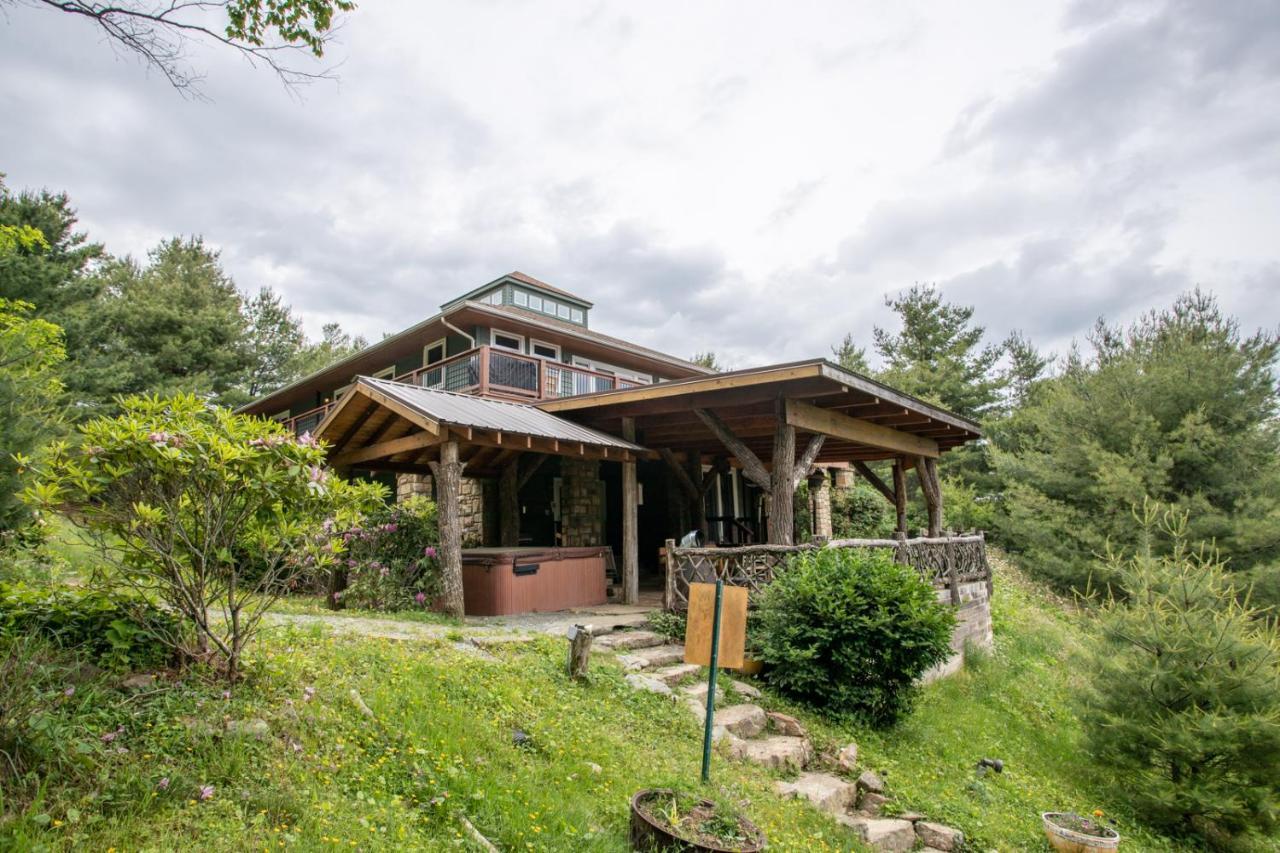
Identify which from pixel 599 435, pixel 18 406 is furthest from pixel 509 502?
pixel 18 406

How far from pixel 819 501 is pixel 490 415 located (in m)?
11.3

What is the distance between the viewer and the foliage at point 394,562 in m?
8.88

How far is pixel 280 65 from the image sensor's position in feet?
13.8

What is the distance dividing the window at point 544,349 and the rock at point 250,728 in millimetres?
13990

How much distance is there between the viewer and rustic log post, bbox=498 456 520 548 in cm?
1125

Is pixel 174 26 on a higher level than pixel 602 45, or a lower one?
lower

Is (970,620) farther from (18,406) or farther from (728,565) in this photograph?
(18,406)

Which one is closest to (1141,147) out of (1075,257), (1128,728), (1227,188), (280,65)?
(1227,188)

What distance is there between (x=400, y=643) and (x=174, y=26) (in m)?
4.59

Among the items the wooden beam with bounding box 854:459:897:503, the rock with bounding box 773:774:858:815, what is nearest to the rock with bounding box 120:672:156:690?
the rock with bounding box 773:774:858:815

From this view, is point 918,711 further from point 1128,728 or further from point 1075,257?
point 1075,257

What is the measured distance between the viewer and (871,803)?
16.4ft

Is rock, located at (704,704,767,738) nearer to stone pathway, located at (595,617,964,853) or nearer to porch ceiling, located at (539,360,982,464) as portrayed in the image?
stone pathway, located at (595,617,964,853)

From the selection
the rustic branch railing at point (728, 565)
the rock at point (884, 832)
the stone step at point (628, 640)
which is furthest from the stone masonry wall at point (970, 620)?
the rock at point (884, 832)
